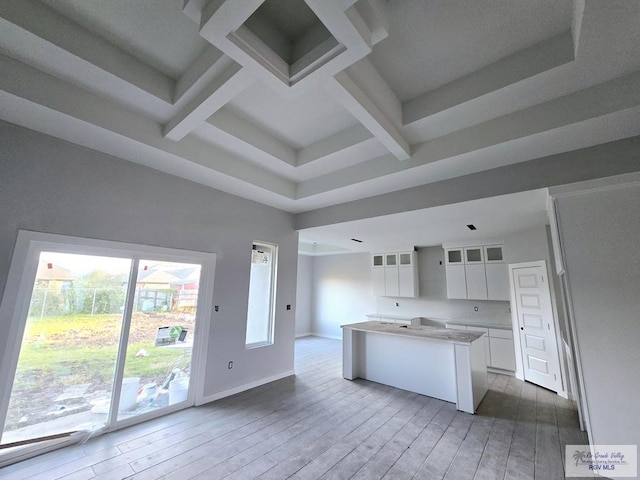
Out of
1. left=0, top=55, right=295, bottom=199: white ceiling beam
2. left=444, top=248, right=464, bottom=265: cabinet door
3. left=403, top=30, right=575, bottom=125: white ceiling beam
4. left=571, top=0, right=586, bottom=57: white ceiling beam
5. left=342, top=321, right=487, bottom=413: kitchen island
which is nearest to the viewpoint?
left=571, top=0, right=586, bottom=57: white ceiling beam

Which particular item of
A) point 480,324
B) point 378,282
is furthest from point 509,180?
point 378,282

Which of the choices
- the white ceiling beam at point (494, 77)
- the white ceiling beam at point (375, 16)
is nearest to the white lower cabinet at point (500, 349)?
the white ceiling beam at point (494, 77)

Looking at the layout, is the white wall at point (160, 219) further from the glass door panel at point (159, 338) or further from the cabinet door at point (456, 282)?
the cabinet door at point (456, 282)

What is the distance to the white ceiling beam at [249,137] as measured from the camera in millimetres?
2746

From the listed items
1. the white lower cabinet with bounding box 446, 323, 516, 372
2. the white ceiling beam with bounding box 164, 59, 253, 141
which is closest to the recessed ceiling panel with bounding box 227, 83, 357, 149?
the white ceiling beam with bounding box 164, 59, 253, 141

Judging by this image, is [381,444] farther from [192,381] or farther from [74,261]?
[74,261]

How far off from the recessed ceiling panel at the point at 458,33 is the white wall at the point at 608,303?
155cm

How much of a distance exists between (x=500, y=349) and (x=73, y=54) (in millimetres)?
6781

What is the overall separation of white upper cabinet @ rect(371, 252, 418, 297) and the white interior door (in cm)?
218

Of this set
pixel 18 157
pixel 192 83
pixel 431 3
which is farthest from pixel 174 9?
pixel 18 157

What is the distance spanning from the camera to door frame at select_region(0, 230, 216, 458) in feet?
7.36

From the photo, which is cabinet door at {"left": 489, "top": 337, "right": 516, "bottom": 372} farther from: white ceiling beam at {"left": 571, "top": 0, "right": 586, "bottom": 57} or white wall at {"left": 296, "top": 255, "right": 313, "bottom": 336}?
white wall at {"left": 296, "top": 255, "right": 313, "bottom": 336}

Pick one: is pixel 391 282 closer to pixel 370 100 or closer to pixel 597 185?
pixel 597 185

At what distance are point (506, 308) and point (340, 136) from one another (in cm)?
489
